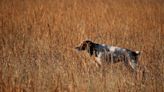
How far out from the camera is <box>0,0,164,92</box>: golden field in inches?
198

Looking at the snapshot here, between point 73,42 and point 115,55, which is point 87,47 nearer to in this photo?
point 115,55

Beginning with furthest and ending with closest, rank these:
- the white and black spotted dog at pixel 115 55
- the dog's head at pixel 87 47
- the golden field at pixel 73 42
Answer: the dog's head at pixel 87 47 < the white and black spotted dog at pixel 115 55 < the golden field at pixel 73 42

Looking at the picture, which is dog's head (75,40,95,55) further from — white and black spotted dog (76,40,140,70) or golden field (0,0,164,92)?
golden field (0,0,164,92)

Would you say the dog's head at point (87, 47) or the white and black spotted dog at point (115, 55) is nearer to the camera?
the white and black spotted dog at point (115, 55)

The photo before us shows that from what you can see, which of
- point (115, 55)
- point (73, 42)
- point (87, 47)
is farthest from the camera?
point (73, 42)

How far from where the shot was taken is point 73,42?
7152 millimetres

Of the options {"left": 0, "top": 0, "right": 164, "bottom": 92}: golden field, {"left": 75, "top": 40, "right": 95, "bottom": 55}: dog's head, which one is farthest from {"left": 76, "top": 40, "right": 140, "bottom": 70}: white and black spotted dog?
{"left": 0, "top": 0, "right": 164, "bottom": 92}: golden field

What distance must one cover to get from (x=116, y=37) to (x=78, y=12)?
2.17m

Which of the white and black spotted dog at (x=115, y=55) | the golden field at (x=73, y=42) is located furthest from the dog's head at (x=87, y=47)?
the golden field at (x=73, y=42)

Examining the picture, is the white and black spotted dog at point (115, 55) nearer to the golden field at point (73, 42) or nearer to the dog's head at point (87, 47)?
the dog's head at point (87, 47)

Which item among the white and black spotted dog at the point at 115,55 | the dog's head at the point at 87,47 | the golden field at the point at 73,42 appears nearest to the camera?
the golden field at the point at 73,42

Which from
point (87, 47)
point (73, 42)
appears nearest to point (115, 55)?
point (87, 47)

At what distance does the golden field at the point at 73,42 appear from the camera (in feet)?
16.5

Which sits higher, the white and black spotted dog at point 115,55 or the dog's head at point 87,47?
the dog's head at point 87,47
